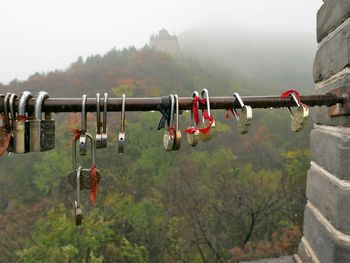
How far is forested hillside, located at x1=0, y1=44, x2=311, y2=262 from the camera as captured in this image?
19391 millimetres

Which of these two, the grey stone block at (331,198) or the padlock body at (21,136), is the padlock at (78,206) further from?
the grey stone block at (331,198)

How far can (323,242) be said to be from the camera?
1.50 m

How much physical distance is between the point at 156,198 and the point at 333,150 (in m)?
24.6

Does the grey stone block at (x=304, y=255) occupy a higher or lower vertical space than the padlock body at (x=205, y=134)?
lower

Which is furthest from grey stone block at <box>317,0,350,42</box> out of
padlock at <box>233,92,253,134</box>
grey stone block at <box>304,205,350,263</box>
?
grey stone block at <box>304,205,350,263</box>

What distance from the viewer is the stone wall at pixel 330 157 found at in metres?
1.32

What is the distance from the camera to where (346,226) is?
4.33 feet

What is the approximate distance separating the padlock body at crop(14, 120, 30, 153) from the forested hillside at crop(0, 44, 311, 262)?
1453 cm

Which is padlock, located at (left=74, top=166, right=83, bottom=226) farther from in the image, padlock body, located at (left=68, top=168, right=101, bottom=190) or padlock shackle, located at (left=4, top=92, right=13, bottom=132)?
padlock shackle, located at (left=4, top=92, right=13, bottom=132)

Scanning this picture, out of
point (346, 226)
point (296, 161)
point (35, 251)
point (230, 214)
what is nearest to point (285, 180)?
point (296, 161)

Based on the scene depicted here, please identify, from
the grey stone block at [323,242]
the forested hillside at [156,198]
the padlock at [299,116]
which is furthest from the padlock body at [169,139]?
the forested hillside at [156,198]

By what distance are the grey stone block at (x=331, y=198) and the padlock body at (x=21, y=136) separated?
1209 millimetres

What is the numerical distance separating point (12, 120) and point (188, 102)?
2.06 feet

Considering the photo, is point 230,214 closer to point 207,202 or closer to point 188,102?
point 207,202
